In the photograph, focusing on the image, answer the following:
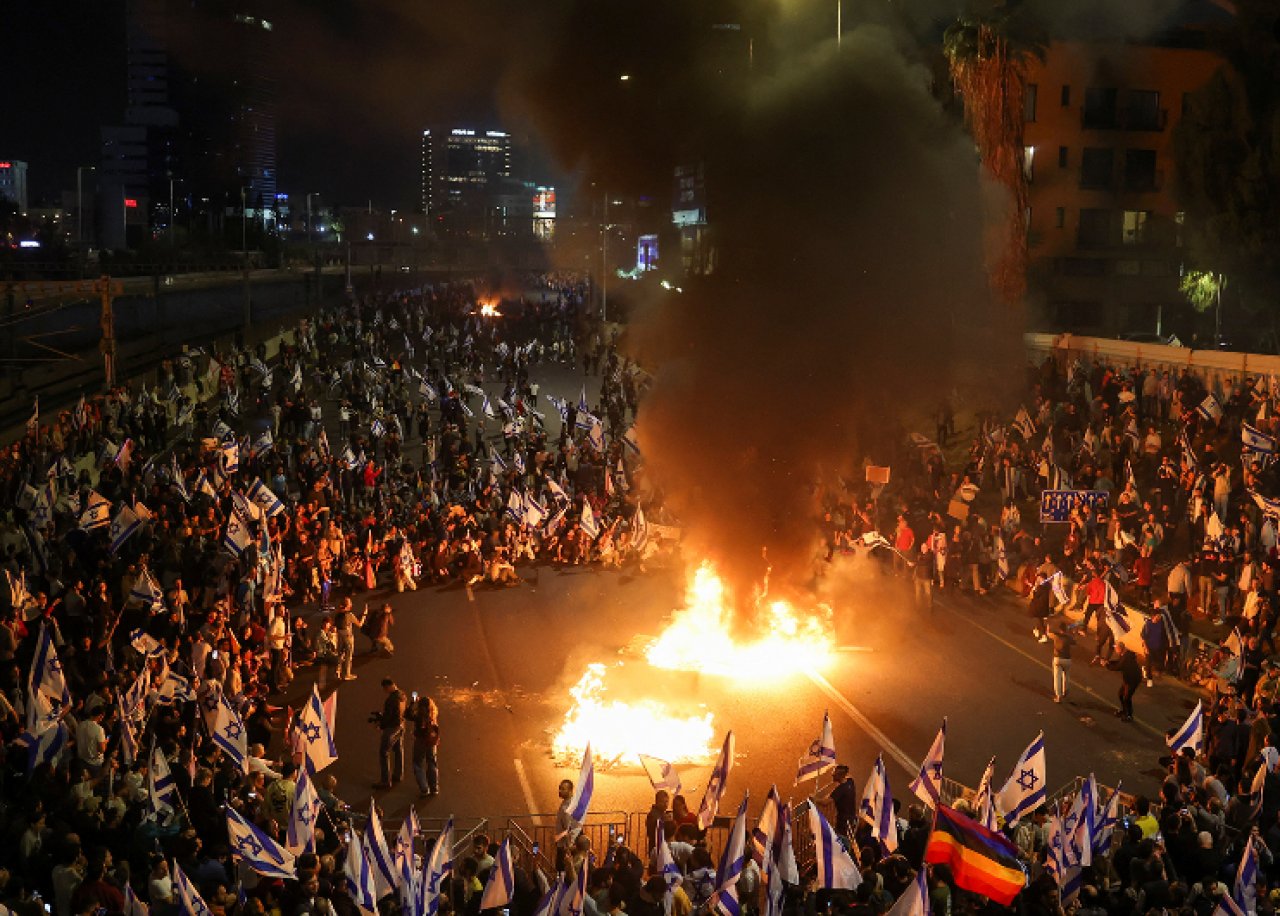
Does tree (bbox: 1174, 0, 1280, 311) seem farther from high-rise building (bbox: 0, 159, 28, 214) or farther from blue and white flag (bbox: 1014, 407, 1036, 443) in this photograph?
high-rise building (bbox: 0, 159, 28, 214)

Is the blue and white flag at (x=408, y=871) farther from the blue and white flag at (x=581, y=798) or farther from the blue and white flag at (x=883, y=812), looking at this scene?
the blue and white flag at (x=883, y=812)

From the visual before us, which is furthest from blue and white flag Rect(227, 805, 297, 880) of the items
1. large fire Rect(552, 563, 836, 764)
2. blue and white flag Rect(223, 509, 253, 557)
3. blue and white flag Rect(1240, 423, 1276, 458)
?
blue and white flag Rect(1240, 423, 1276, 458)

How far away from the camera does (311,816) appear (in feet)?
31.9

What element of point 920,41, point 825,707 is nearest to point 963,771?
point 825,707

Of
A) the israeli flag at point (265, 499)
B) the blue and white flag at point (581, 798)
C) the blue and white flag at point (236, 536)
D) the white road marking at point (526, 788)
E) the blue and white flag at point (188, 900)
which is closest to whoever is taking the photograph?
the blue and white flag at point (188, 900)

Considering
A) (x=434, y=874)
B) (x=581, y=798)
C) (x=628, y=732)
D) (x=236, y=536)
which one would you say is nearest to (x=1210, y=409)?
(x=628, y=732)

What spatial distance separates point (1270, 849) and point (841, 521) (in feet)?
39.3

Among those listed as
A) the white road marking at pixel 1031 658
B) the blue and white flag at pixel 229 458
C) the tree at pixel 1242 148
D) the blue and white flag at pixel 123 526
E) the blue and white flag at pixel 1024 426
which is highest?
the tree at pixel 1242 148

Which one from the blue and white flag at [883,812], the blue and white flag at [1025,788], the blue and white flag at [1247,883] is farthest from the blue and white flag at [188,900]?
the blue and white flag at [1247,883]

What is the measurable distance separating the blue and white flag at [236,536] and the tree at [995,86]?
74.5ft

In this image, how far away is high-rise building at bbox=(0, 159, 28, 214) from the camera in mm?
143500

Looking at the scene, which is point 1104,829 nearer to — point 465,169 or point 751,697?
point 751,697

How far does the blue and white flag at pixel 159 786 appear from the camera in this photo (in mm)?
10273

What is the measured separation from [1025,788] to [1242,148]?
103ft
